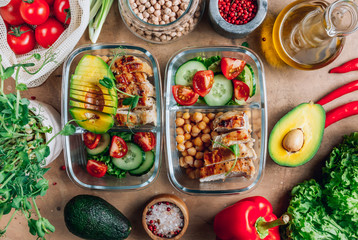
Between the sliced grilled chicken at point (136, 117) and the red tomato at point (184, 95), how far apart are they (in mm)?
166

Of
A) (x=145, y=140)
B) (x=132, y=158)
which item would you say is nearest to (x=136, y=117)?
(x=145, y=140)

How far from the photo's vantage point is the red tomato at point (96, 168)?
76.5 inches

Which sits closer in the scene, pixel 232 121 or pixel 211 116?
pixel 232 121

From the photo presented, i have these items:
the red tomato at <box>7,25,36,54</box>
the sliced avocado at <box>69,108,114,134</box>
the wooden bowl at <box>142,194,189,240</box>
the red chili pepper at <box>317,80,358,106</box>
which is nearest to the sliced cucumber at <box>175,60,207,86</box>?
the sliced avocado at <box>69,108,114,134</box>

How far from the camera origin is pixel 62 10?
1926mm

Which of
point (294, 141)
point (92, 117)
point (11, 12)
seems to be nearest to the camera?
point (92, 117)

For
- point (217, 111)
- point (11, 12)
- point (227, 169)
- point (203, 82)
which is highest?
point (11, 12)

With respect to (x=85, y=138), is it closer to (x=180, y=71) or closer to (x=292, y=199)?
(x=180, y=71)

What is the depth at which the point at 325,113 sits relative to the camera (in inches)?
79.7

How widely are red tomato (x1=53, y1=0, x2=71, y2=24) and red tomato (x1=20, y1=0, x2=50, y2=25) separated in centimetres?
6

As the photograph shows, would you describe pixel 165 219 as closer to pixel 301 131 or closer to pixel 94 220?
pixel 94 220

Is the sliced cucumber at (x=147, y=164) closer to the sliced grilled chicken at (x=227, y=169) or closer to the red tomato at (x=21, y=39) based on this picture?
the sliced grilled chicken at (x=227, y=169)

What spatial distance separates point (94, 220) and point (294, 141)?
1.29 metres

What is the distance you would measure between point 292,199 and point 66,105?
1.55m
